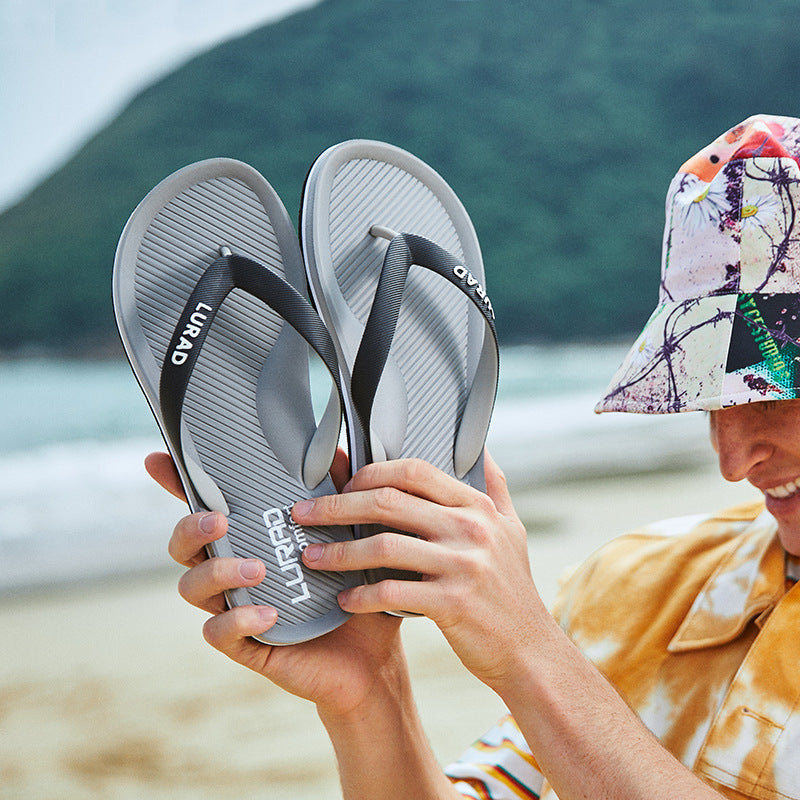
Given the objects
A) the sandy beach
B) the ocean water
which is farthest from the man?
the ocean water

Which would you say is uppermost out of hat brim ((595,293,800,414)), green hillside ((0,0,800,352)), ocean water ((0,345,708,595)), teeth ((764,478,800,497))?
green hillside ((0,0,800,352))

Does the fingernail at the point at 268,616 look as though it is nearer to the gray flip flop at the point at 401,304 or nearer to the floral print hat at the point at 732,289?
the gray flip flop at the point at 401,304

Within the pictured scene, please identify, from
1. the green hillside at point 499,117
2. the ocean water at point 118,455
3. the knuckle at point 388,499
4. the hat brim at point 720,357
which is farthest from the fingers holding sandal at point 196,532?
the green hillside at point 499,117

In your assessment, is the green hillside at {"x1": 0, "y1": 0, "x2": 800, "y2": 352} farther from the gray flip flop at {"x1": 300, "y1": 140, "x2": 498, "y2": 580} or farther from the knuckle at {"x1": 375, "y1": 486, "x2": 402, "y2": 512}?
the knuckle at {"x1": 375, "y1": 486, "x2": 402, "y2": 512}

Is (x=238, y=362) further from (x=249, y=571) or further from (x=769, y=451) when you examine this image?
(x=769, y=451)

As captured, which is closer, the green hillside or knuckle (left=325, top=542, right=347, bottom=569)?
knuckle (left=325, top=542, right=347, bottom=569)

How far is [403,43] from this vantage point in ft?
60.6

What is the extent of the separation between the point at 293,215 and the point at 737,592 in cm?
1297

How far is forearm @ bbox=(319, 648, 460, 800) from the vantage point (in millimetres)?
902

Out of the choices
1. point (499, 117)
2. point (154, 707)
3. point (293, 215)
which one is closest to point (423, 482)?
point (154, 707)

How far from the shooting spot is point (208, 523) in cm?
78

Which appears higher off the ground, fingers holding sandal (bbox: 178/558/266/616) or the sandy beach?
the sandy beach

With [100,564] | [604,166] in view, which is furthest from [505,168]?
[100,564]

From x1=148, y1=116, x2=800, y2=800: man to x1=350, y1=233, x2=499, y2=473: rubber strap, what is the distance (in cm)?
10
